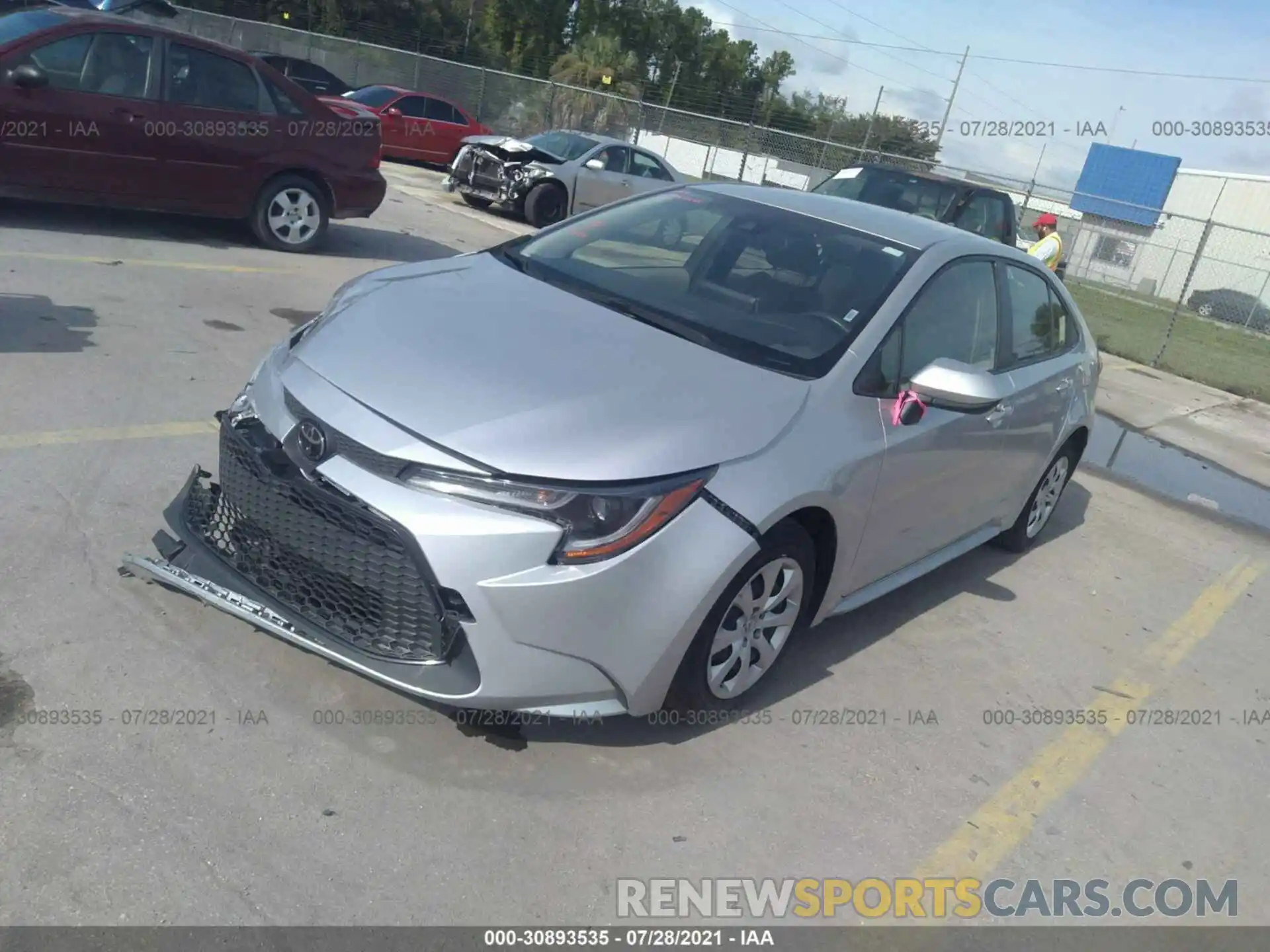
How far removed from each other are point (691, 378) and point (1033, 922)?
1.96 metres

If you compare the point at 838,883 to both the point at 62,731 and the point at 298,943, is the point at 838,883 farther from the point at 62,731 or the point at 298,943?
the point at 62,731

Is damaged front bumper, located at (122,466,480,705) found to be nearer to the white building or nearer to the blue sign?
the white building

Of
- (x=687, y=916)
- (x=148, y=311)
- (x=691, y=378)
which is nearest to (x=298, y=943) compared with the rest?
(x=687, y=916)

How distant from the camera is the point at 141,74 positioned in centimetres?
845

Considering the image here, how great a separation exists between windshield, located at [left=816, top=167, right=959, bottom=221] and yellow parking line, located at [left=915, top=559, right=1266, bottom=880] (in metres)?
7.42

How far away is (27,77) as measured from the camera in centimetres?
773

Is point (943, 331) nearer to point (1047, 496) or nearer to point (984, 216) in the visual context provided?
point (1047, 496)

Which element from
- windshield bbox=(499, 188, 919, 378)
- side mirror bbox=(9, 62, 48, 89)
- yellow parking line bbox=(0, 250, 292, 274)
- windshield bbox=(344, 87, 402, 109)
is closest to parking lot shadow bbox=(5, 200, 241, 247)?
yellow parking line bbox=(0, 250, 292, 274)

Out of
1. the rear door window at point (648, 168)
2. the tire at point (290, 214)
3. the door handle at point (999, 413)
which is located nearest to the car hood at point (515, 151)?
the rear door window at point (648, 168)

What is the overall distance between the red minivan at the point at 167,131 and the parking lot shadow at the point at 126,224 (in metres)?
0.37

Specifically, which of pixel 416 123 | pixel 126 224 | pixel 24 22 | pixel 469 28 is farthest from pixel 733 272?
pixel 469 28

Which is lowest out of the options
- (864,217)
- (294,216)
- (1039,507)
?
(294,216)

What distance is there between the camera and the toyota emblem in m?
3.14

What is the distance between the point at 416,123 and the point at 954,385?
63.4 ft
